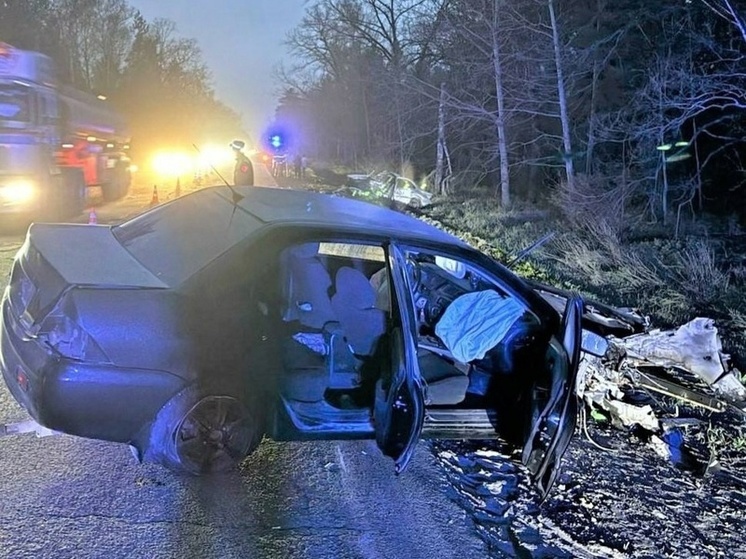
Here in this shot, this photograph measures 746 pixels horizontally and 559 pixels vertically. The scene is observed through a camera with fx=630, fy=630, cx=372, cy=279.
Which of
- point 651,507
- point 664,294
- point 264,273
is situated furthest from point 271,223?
point 664,294

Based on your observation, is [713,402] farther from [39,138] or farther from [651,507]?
[39,138]

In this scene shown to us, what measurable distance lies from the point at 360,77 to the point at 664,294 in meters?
38.1

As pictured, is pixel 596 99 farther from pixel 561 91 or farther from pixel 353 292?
pixel 353 292

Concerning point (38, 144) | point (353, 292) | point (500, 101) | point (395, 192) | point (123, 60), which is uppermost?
point (123, 60)

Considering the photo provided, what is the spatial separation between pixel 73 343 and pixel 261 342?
916 mm

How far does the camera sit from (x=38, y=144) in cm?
1199

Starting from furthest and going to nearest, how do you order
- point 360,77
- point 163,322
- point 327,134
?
1. point 327,134
2. point 360,77
3. point 163,322

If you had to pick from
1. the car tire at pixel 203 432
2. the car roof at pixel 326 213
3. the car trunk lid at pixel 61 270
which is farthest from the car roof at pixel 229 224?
the car tire at pixel 203 432

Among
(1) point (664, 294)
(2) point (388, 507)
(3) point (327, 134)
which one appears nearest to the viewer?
(2) point (388, 507)

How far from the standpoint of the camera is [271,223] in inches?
142

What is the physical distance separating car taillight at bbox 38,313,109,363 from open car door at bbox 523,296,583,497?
2309 millimetres

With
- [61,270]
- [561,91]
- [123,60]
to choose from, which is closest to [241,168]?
[561,91]

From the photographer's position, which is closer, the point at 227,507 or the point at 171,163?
the point at 227,507

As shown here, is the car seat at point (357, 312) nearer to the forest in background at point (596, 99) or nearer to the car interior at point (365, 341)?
the car interior at point (365, 341)
